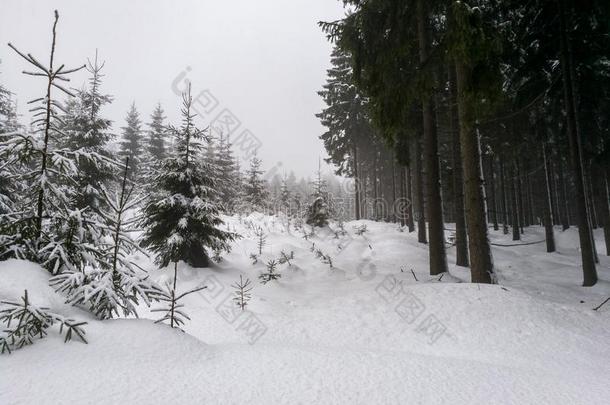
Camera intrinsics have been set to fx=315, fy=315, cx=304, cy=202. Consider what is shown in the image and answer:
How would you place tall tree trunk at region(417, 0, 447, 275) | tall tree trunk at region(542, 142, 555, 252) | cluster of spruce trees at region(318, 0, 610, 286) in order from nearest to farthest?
cluster of spruce trees at region(318, 0, 610, 286), tall tree trunk at region(417, 0, 447, 275), tall tree trunk at region(542, 142, 555, 252)

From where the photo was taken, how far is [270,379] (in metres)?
3.01

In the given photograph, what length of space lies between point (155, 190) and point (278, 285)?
590 cm

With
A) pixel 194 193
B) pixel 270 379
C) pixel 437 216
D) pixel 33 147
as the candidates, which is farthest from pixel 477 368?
pixel 194 193

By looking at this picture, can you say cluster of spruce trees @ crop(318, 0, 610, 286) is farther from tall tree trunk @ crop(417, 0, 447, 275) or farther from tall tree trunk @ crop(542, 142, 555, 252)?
tall tree trunk @ crop(542, 142, 555, 252)

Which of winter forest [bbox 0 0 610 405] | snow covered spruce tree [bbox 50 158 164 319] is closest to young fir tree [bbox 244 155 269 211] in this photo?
winter forest [bbox 0 0 610 405]

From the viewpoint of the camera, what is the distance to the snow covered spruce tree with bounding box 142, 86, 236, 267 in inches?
448

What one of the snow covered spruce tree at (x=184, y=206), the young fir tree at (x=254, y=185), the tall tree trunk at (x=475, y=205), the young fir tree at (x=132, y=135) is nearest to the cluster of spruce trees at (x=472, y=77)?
the tall tree trunk at (x=475, y=205)

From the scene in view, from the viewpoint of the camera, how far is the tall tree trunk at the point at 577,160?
34.0 feet

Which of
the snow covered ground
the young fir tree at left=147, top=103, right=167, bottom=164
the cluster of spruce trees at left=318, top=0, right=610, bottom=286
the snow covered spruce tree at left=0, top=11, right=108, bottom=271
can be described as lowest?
the snow covered ground

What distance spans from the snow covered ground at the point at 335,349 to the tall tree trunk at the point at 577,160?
84 cm

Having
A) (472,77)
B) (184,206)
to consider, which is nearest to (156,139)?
(184,206)

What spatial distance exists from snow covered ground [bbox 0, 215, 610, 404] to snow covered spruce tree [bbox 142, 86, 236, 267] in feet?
3.21

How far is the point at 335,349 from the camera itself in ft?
13.7

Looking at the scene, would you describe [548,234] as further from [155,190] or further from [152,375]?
[152,375]
